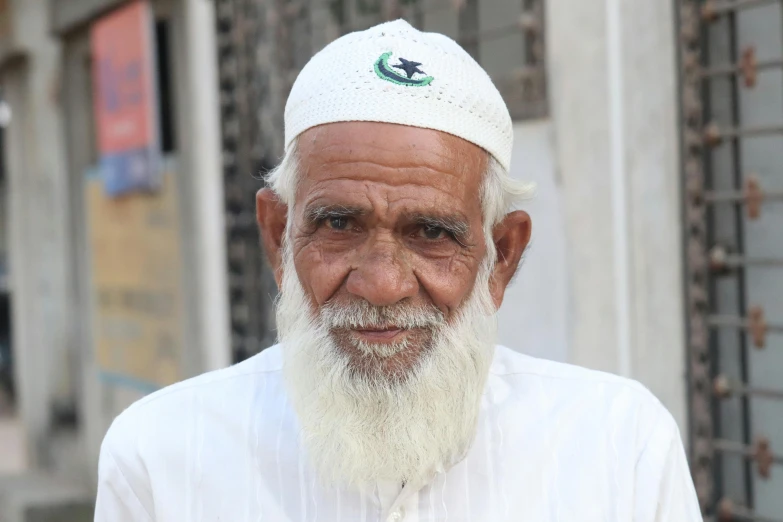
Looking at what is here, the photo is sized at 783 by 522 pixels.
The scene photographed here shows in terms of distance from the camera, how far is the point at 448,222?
167 centimetres

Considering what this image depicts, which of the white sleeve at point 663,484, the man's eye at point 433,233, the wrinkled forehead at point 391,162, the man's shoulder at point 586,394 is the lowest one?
the white sleeve at point 663,484

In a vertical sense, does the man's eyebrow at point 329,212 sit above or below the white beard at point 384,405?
above

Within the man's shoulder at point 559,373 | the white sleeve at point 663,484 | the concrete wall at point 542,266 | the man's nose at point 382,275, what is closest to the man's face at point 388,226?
the man's nose at point 382,275

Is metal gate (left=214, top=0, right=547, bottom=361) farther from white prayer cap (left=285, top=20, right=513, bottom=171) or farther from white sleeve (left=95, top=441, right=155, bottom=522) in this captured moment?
white sleeve (left=95, top=441, right=155, bottom=522)

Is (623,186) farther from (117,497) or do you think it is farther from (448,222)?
(117,497)

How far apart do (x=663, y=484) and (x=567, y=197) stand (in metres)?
1.87

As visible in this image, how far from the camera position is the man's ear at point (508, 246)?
186cm

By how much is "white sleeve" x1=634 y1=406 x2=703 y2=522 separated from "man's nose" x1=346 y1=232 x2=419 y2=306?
20.1 inches

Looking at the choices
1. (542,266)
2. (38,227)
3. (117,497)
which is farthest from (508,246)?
(38,227)

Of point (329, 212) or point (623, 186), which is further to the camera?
point (623, 186)

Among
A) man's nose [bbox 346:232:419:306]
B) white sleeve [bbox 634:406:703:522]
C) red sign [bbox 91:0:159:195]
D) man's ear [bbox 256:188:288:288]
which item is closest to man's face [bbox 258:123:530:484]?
man's nose [bbox 346:232:419:306]

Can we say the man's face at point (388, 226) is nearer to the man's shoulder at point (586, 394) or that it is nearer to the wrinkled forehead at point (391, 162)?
the wrinkled forehead at point (391, 162)

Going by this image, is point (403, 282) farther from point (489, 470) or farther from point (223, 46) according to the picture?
point (223, 46)

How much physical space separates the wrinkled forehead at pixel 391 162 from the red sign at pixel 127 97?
4.62 m
